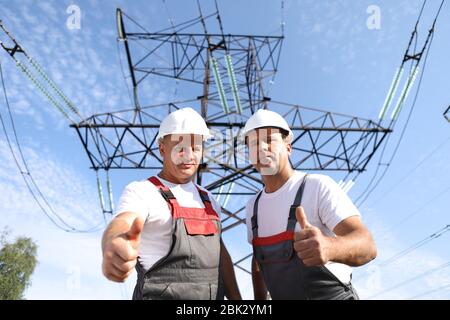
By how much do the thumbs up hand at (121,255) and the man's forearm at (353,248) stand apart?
2.97 feet

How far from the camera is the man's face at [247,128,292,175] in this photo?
2.34 m

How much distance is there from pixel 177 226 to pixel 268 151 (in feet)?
2.60

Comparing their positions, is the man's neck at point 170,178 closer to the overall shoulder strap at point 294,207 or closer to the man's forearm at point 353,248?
the overall shoulder strap at point 294,207

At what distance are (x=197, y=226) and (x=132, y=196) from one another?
18.1 inches

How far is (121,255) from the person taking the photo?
1489 millimetres

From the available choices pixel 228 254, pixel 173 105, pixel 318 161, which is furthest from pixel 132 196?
pixel 318 161

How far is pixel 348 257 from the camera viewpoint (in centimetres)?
172

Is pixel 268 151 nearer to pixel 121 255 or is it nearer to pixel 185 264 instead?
pixel 185 264

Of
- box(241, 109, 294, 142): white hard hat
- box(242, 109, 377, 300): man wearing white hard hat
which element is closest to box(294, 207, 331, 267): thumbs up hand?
box(242, 109, 377, 300): man wearing white hard hat

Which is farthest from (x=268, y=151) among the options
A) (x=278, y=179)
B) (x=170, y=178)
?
(x=170, y=178)

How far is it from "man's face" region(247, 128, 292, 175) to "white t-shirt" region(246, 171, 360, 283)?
14 centimetres

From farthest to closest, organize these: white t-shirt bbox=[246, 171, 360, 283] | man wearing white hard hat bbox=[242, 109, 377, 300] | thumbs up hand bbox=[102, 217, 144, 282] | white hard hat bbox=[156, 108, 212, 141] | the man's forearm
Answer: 1. white hard hat bbox=[156, 108, 212, 141]
2. white t-shirt bbox=[246, 171, 360, 283]
3. man wearing white hard hat bbox=[242, 109, 377, 300]
4. the man's forearm
5. thumbs up hand bbox=[102, 217, 144, 282]

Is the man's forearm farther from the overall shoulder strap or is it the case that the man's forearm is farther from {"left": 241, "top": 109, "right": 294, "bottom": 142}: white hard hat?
{"left": 241, "top": 109, "right": 294, "bottom": 142}: white hard hat
